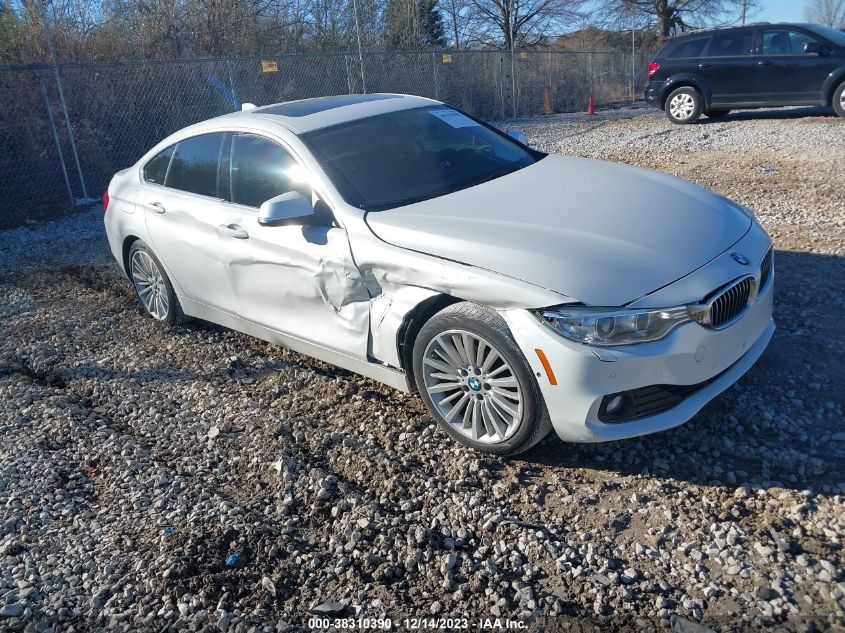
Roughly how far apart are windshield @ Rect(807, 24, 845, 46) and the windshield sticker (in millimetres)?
11121

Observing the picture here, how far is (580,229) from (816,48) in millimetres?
12308

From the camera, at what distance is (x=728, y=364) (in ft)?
10.9

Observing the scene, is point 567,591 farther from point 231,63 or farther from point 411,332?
point 231,63

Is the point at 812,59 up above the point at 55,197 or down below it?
above

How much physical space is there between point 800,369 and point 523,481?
6.04ft

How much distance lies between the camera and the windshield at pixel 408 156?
409cm

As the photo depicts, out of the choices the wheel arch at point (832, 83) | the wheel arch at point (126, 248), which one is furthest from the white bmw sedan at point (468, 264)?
the wheel arch at point (832, 83)

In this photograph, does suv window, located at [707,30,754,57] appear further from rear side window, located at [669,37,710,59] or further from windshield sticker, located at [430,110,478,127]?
windshield sticker, located at [430,110,478,127]

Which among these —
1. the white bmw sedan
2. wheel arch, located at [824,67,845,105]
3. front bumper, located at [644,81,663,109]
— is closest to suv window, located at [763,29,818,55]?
wheel arch, located at [824,67,845,105]

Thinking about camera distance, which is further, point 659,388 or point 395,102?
point 395,102

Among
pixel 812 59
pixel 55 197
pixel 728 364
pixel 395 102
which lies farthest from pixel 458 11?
pixel 728 364

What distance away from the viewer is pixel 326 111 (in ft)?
15.5

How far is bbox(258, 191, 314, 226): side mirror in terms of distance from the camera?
387 centimetres

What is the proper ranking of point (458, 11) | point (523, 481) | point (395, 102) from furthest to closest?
point (458, 11)
point (395, 102)
point (523, 481)
